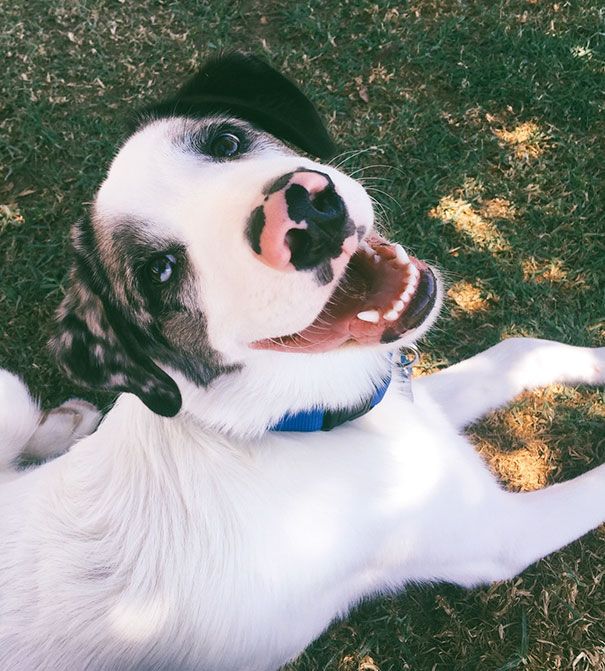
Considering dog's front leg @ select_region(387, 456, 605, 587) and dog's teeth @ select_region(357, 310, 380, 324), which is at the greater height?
dog's teeth @ select_region(357, 310, 380, 324)

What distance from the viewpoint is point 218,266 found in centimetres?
183

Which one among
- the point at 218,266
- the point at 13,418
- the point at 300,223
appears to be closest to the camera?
the point at 300,223

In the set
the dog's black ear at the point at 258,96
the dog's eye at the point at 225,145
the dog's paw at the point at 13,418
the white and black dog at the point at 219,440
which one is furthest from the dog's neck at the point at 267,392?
the dog's paw at the point at 13,418

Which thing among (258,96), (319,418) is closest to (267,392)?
(319,418)

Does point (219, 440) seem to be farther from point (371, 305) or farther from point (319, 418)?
point (371, 305)

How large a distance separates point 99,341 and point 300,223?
0.98 m

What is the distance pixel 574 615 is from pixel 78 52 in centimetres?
536

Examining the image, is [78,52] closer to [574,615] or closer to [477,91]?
[477,91]

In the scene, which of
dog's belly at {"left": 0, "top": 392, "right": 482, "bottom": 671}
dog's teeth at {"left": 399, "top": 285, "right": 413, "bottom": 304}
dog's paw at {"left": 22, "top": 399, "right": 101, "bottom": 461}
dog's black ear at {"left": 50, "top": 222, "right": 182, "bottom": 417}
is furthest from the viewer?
dog's paw at {"left": 22, "top": 399, "right": 101, "bottom": 461}

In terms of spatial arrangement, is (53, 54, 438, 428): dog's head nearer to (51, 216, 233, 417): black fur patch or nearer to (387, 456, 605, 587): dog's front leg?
(51, 216, 233, 417): black fur patch

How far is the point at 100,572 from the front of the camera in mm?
2043

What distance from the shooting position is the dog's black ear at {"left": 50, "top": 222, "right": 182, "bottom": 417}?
83.3 inches

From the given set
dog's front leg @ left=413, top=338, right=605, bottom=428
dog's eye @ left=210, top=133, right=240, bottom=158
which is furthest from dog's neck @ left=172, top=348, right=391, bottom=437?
dog's front leg @ left=413, top=338, right=605, bottom=428

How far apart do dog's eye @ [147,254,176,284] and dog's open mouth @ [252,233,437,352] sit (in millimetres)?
391
